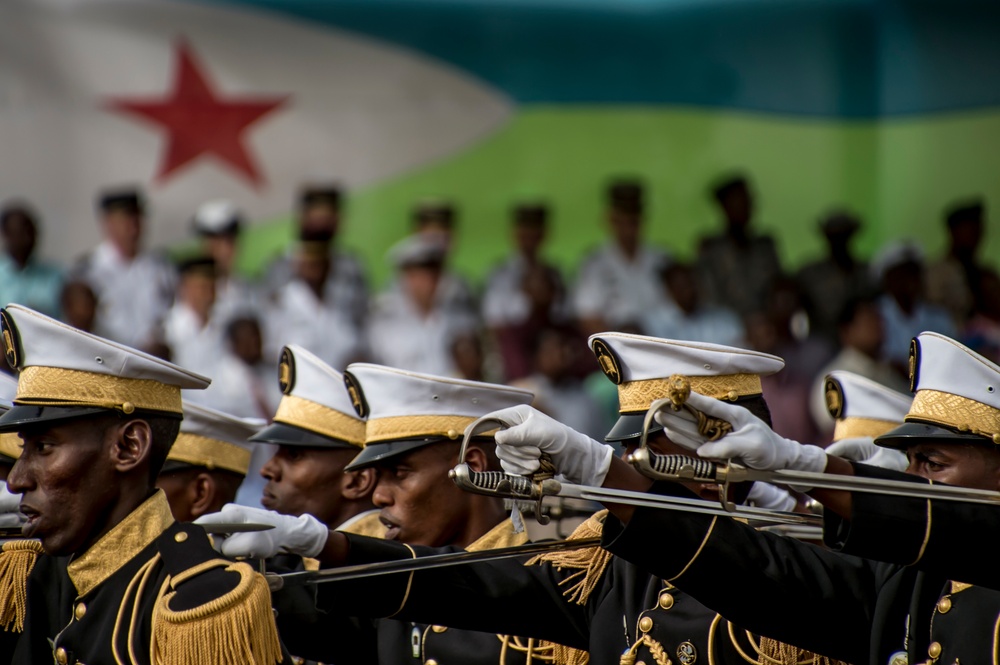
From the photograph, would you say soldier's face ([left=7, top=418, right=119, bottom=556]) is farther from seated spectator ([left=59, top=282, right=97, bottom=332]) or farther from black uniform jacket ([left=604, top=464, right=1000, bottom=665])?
seated spectator ([left=59, top=282, right=97, bottom=332])

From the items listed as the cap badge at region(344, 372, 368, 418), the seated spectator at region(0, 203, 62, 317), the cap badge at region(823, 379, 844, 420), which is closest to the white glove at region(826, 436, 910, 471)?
the cap badge at region(823, 379, 844, 420)

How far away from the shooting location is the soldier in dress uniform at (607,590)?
4.27m

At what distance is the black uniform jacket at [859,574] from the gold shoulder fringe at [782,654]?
0.13 meters

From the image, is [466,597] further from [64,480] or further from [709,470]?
[709,470]

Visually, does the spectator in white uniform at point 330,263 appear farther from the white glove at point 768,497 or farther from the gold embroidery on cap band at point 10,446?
the white glove at point 768,497

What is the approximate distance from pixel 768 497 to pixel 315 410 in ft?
5.67

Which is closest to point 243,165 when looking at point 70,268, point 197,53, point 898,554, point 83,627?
point 197,53

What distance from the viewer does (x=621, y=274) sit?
13273 millimetres

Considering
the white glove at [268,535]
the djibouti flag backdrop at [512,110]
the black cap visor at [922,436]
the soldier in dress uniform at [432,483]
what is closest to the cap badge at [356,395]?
the soldier in dress uniform at [432,483]

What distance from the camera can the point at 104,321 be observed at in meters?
12.2

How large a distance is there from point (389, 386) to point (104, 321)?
739cm

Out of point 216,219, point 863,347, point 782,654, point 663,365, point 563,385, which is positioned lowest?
point 563,385

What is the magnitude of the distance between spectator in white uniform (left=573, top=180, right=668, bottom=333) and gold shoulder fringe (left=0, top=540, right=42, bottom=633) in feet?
26.4

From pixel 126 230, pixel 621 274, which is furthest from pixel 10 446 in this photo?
pixel 621 274
